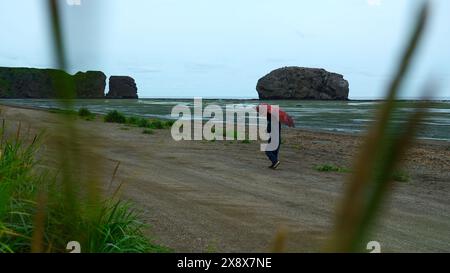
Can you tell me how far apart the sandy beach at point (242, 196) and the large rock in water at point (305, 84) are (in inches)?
4111

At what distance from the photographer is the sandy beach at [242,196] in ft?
21.5

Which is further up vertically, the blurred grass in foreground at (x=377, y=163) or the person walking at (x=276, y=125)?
the blurred grass in foreground at (x=377, y=163)

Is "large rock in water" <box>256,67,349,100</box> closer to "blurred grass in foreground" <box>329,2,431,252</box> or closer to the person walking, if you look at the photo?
the person walking

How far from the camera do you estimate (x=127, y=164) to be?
13.6m

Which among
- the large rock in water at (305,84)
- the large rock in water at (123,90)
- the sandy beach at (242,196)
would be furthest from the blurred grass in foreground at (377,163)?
the large rock in water at (123,90)

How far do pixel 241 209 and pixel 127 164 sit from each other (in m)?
5.56

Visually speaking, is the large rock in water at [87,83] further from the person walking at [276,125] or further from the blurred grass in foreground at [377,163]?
the person walking at [276,125]

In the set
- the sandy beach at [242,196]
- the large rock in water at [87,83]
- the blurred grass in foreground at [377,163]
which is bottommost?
the sandy beach at [242,196]

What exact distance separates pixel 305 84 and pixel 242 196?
11437cm

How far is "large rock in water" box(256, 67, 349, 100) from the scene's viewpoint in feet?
399

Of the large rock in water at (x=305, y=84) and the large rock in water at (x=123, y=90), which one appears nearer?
the large rock in water at (x=305, y=84)

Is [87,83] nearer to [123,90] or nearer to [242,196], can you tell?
[242,196]

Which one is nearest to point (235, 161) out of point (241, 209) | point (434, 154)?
point (241, 209)
